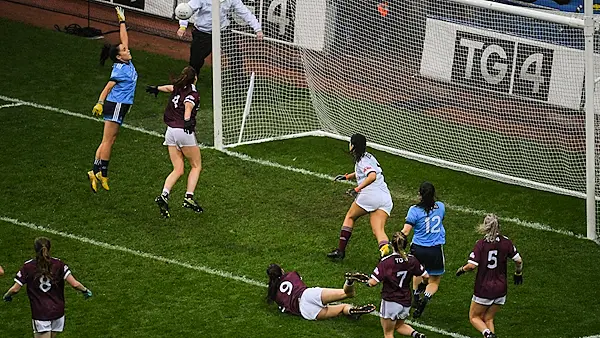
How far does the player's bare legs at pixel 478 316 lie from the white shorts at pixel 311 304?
164 cm

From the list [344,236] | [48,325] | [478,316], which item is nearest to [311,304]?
[344,236]

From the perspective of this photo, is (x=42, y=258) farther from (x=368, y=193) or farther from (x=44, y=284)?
(x=368, y=193)

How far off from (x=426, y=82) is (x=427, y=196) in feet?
15.4

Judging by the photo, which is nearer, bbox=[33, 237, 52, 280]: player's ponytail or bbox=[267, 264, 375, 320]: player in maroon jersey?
bbox=[33, 237, 52, 280]: player's ponytail

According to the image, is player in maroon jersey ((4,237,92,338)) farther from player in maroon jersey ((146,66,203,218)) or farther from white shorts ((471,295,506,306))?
white shorts ((471,295,506,306))

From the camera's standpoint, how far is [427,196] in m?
13.3

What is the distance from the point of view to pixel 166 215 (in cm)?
1571

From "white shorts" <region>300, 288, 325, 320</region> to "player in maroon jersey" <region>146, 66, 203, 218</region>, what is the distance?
3.01 metres

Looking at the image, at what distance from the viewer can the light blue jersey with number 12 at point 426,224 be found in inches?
524

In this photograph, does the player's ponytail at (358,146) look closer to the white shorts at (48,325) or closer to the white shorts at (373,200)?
the white shorts at (373,200)

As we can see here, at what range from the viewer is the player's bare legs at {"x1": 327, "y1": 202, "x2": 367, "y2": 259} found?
14.7m

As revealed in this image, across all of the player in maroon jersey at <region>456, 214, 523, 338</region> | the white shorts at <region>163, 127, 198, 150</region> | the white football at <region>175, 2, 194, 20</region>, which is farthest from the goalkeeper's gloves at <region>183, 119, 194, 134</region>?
the player in maroon jersey at <region>456, 214, 523, 338</region>

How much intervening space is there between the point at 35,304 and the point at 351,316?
3549mm

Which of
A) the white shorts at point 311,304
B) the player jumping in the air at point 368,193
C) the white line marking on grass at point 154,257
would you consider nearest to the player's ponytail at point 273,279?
the white shorts at point 311,304
